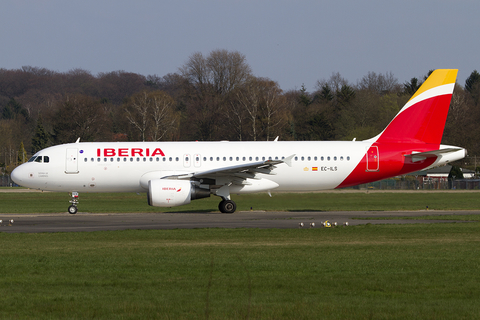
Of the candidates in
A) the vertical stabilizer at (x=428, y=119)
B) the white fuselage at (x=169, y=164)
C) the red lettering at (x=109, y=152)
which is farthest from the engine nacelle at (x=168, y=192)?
the vertical stabilizer at (x=428, y=119)

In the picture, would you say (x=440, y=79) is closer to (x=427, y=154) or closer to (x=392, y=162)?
(x=427, y=154)

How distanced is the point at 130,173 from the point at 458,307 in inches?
840

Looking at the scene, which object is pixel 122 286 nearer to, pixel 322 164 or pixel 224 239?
pixel 224 239

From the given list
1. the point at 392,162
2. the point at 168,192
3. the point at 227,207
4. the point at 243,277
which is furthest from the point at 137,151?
the point at 243,277

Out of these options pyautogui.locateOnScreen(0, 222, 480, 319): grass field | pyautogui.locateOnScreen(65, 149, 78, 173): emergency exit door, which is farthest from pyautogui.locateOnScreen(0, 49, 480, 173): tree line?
pyautogui.locateOnScreen(0, 222, 480, 319): grass field

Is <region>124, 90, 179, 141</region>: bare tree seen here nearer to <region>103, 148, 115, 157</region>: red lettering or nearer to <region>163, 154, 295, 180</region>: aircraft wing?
<region>103, 148, 115, 157</region>: red lettering

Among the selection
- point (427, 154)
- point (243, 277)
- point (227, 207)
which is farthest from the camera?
point (427, 154)

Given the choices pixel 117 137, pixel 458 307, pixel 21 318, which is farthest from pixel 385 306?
pixel 117 137

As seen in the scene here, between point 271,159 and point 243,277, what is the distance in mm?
17571

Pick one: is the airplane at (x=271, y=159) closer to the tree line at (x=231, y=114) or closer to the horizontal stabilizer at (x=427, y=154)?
the horizontal stabilizer at (x=427, y=154)

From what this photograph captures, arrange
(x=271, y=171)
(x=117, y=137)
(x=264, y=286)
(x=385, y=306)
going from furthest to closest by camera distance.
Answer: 1. (x=117, y=137)
2. (x=271, y=171)
3. (x=264, y=286)
4. (x=385, y=306)

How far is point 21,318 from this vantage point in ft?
22.9

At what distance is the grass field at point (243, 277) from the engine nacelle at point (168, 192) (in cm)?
870

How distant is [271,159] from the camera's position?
88.4 feet
